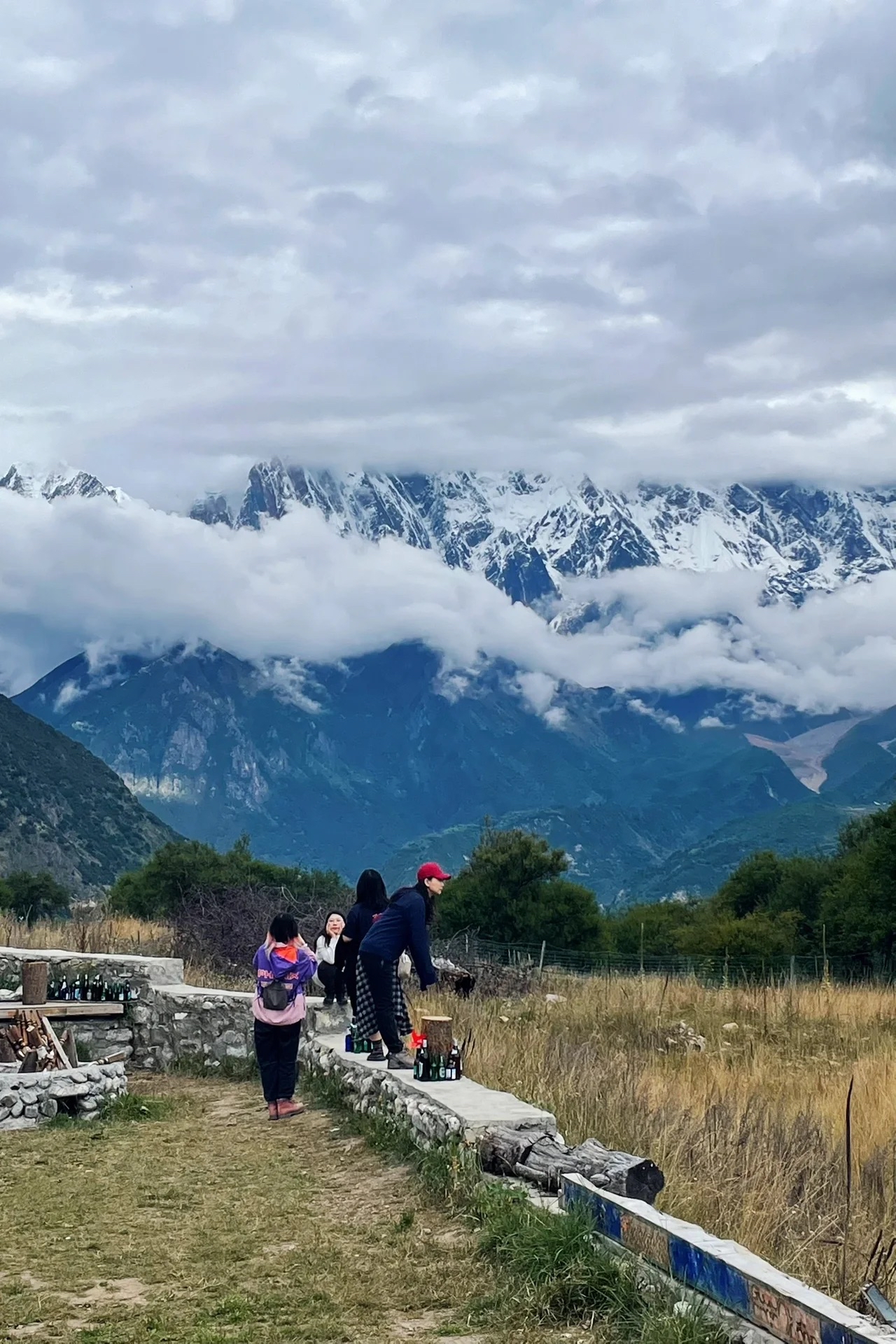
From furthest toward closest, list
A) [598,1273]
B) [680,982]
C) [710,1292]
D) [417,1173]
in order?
[680,982]
[417,1173]
[598,1273]
[710,1292]

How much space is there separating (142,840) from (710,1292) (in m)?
128

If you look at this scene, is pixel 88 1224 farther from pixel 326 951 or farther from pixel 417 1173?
pixel 326 951

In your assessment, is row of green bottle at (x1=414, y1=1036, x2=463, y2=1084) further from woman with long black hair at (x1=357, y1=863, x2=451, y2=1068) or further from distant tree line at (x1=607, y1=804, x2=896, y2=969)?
distant tree line at (x1=607, y1=804, x2=896, y2=969)

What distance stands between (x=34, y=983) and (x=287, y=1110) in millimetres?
3906

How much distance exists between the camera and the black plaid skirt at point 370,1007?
11.0 m

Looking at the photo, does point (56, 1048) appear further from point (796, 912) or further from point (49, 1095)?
point (796, 912)

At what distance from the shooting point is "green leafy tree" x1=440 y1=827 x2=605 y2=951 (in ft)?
168

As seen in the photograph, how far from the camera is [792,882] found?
5172 centimetres

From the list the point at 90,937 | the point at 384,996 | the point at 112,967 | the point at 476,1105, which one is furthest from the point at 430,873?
the point at 90,937

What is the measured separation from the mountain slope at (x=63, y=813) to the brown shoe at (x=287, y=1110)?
81248 millimetres

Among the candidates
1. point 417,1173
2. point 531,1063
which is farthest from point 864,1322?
point 531,1063

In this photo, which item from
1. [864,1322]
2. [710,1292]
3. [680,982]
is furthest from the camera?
[680,982]

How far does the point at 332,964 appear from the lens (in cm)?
1327

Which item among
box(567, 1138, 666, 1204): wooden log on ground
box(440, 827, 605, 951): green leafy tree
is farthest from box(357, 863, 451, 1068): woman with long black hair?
box(440, 827, 605, 951): green leafy tree
